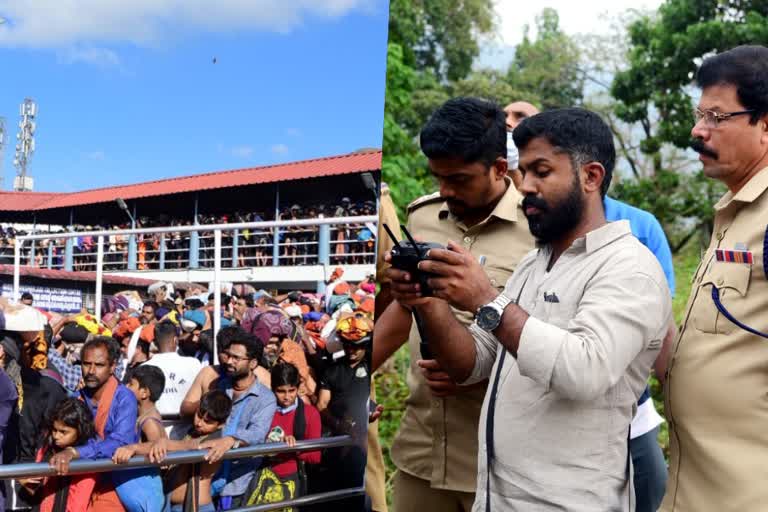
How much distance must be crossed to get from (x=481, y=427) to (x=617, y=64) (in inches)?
741

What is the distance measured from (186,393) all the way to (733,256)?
119 cm

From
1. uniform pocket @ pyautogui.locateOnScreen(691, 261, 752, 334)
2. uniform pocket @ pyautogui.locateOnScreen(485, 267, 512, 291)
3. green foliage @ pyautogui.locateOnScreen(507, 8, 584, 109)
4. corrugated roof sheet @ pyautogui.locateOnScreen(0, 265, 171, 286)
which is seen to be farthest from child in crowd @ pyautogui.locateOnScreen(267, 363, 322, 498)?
green foliage @ pyautogui.locateOnScreen(507, 8, 584, 109)

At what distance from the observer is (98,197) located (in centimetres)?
178

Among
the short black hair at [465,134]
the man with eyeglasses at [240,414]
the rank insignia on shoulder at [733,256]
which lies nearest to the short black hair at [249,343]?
the man with eyeglasses at [240,414]

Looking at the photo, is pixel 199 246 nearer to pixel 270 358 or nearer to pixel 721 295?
pixel 270 358

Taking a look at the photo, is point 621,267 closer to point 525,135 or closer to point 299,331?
point 525,135

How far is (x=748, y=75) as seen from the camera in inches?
77.4

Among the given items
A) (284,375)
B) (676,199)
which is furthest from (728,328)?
(676,199)

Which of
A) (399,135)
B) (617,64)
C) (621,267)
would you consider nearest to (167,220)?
(621,267)

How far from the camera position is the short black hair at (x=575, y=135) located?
6.22 feet

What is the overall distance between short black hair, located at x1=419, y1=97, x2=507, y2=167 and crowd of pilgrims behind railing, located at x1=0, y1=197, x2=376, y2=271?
275 millimetres

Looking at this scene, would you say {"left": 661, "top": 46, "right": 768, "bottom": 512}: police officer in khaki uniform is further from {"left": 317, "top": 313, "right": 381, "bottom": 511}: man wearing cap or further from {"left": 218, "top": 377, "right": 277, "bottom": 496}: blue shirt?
{"left": 218, "top": 377, "right": 277, "bottom": 496}: blue shirt

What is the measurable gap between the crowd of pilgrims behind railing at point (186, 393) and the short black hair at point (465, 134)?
40cm

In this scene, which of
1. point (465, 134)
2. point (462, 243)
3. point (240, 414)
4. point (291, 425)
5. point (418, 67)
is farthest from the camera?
point (418, 67)
